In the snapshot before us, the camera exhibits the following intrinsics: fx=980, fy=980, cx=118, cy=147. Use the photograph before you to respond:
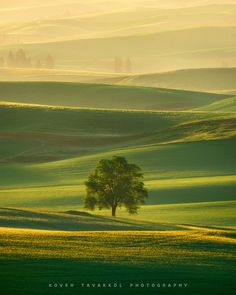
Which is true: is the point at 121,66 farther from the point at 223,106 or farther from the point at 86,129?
the point at 86,129

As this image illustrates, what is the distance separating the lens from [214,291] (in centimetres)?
2508

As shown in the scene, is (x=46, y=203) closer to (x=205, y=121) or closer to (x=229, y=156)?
(x=229, y=156)

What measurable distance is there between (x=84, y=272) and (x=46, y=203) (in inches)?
993

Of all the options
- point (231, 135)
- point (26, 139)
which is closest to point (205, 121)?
point (231, 135)

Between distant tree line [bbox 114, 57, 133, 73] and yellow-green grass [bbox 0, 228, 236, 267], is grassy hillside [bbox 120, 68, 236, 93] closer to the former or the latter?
distant tree line [bbox 114, 57, 133, 73]

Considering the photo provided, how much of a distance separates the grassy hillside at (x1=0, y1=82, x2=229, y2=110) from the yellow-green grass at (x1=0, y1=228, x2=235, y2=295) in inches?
3207

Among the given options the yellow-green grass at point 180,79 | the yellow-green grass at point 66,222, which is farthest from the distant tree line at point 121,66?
the yellow-green grass at point 66,222

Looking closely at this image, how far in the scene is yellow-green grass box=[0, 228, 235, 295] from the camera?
25656 millimetres

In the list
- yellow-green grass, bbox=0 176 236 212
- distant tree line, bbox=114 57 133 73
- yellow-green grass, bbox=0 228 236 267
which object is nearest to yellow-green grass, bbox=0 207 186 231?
yellow-green grass, bbox=0 228 236 267

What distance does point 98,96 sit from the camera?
12538 cm

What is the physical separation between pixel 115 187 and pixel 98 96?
78.1 m

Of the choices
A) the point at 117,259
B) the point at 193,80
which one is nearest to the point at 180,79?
the point at 193,80

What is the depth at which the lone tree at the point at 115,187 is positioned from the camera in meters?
47.5

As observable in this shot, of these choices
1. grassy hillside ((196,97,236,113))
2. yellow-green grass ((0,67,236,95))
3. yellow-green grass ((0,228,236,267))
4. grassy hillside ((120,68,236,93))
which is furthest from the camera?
grassy hillside ((120,68,236,93))
